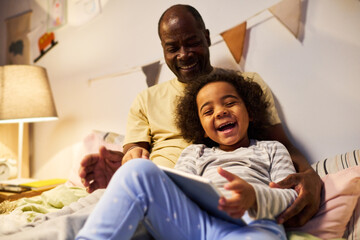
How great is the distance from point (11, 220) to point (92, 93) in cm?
123

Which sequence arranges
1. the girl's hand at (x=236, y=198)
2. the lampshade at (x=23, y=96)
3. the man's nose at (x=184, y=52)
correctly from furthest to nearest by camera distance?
the lampshade at (x=23, y=96) < the man's nose at (x=184, y=52) < the girl's hand at (x=236, y=198)

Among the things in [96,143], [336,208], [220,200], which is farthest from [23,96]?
[336,208]

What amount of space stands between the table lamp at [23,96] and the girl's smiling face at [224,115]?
1290 millimetres

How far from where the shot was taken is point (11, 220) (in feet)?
3.58

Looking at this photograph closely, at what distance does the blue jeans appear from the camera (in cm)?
68

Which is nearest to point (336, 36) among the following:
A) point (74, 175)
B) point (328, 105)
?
point (328, 105)

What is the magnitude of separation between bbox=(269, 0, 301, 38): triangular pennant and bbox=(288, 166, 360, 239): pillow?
0.71 meters

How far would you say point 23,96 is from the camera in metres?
1.99

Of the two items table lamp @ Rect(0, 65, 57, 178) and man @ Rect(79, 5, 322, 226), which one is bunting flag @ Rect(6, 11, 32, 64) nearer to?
table lamp @ Rect(0, 65, 57, 178)

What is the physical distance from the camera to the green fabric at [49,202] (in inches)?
49.1

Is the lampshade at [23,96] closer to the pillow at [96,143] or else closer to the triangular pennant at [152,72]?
the pillow at [96,143]

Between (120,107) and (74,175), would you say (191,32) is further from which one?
(74,175)

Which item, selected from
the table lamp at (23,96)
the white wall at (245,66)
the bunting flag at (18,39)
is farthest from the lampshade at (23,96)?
the bunting flag at (18,39)

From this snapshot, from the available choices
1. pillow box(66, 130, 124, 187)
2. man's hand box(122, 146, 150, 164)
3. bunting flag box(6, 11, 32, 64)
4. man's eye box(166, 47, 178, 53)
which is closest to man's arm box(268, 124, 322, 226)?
man's hand box(122, 146, 150, 164)
